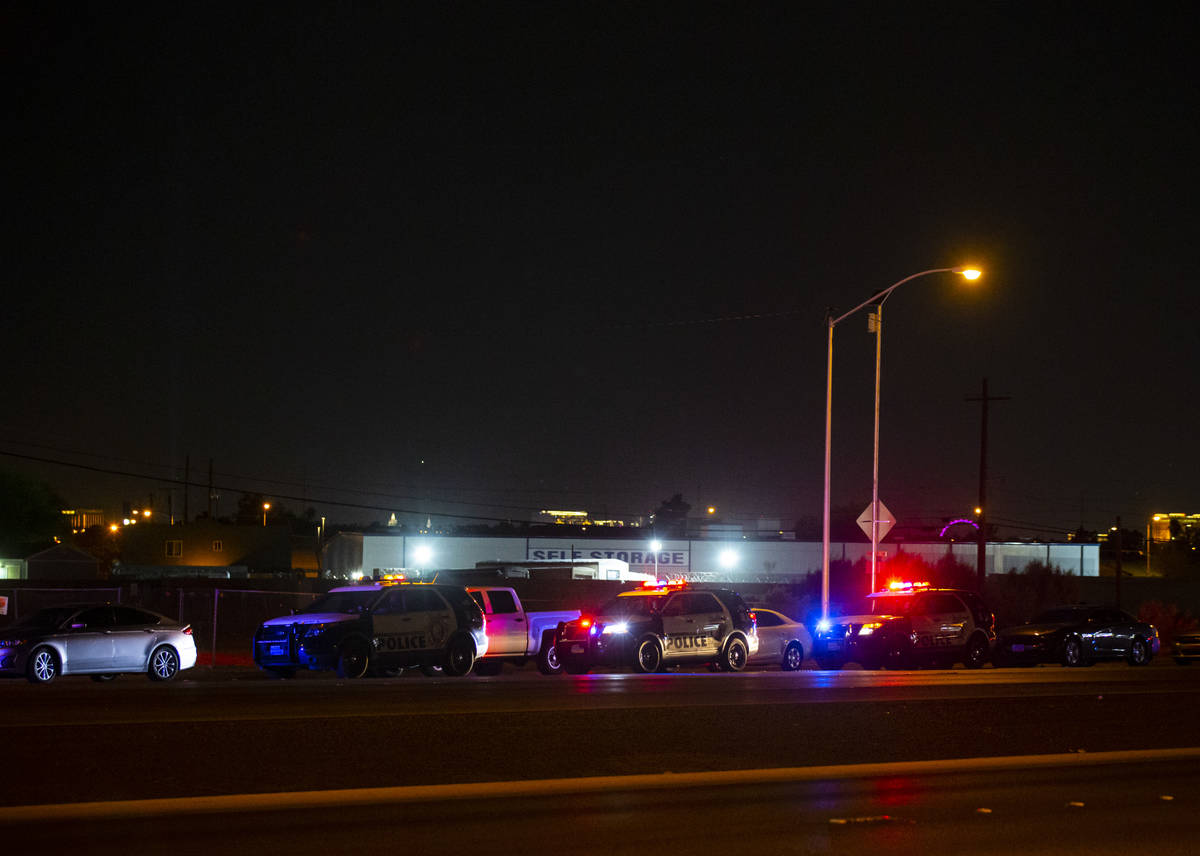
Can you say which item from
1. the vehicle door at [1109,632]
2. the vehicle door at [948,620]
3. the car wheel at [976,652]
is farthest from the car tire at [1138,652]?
the vehicle door at [948,620]

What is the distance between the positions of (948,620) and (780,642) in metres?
3.88

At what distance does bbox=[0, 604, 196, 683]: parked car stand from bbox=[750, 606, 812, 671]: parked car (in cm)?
1182

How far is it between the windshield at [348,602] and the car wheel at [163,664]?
8.52 feet

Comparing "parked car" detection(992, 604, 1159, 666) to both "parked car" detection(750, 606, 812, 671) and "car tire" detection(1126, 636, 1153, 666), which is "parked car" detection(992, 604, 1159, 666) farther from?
"parked car" detection(750, 606, 812, 671)

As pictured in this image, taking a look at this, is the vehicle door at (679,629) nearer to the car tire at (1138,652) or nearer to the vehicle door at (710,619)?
the vehicle door at (710,619)

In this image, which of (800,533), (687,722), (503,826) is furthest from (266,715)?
(800,533)

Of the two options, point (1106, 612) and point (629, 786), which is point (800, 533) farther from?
point (629, 786)

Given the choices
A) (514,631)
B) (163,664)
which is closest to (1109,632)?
(514,631)

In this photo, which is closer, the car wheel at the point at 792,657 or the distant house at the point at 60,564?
the car wheel at the point at 792,657

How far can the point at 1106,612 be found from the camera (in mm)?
31484

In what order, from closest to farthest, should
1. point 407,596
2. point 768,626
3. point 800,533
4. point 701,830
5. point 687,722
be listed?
point 701,830
point 687,722
point 407,596
point 768,626
point 800,533

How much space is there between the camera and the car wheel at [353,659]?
23.7m

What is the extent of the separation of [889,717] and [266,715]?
729 centimetres

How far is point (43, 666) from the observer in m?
23.0
